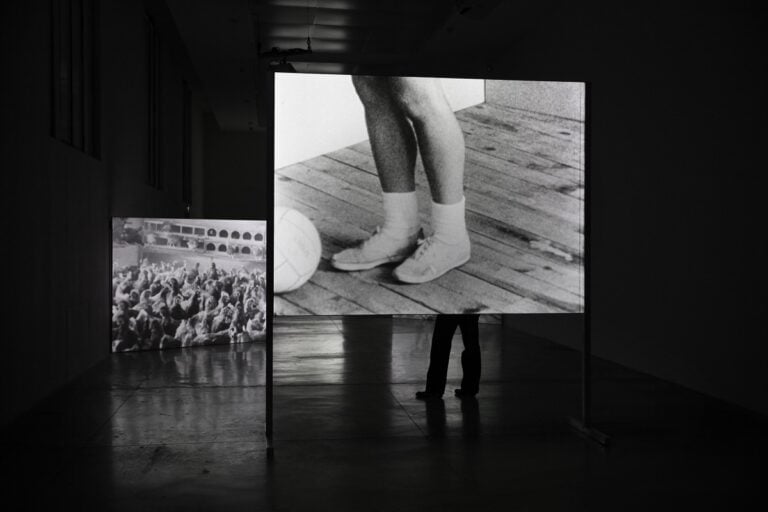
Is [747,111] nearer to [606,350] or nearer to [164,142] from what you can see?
[606,350]

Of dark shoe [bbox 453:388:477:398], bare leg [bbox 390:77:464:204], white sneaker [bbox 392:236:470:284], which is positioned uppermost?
bare leg [bbox 390:77:464:204]

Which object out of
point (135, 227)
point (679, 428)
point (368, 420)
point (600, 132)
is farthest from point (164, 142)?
point (679, 428)

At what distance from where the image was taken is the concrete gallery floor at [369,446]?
3266 mm

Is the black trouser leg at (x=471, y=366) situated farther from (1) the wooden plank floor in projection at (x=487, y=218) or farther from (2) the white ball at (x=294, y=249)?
(2) the white ball at (x=294, y=249)

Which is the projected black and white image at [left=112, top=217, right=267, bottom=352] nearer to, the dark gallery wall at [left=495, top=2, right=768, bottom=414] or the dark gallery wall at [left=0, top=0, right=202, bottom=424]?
the dark gallery wall at [left=0, top=0, right=202, bottom=424]

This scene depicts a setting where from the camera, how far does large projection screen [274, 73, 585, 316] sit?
409 centimetres

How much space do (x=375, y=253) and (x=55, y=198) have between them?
2.82 metres

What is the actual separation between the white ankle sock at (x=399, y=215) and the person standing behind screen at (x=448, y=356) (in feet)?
4.03

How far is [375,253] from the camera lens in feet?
13.6

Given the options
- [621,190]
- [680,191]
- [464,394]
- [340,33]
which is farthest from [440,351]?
[340,33]

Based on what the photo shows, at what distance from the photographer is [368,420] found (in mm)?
4711

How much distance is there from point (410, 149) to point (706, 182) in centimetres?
267

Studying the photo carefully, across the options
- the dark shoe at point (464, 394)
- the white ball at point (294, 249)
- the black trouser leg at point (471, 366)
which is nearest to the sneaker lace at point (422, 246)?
the white ball at point (294, 249)

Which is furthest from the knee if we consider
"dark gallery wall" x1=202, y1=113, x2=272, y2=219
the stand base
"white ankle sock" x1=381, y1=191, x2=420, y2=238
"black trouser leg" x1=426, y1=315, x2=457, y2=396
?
"dark gallery wall" x1=202, y1=113, x2=272, y2=219
